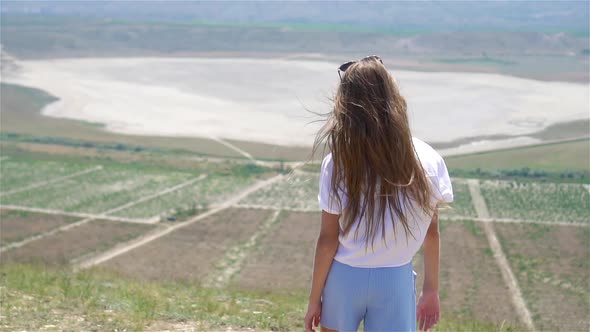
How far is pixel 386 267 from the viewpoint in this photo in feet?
10.6

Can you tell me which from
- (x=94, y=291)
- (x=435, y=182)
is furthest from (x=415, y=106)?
(x=435, y=182)

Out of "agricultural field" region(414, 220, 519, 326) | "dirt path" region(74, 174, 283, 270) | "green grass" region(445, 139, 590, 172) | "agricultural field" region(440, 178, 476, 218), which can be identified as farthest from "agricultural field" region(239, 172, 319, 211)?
"green grass" region(445, 139, 590, 172)

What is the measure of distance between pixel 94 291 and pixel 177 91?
46.1 m

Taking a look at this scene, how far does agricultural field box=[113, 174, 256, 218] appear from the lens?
24.8 metres

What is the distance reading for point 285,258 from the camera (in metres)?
18.4

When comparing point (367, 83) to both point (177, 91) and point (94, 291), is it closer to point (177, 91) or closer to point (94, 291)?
point (94, 291)

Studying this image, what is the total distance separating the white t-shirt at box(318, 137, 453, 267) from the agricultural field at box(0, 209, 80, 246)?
18602 millimetres

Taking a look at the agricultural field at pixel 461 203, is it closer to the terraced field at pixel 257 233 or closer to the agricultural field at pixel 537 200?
the terraced field at pixel 257 233

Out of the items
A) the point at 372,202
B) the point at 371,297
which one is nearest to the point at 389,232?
the point at 372,202

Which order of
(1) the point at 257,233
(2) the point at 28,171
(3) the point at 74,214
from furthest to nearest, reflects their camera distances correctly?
(2) the point at 28,171 → (3) the point at 74,214 → (1) the point at 257,233

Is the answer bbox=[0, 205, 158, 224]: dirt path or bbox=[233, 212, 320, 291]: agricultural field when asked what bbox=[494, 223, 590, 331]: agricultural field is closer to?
bbox=[233, 212, 320, 291]: agricultural field

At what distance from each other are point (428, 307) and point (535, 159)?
94.9ft

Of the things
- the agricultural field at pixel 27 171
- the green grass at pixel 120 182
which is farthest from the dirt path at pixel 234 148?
the agricultural field at pixel 27 171

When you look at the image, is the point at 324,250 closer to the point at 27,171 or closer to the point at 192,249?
the point at 192,249
